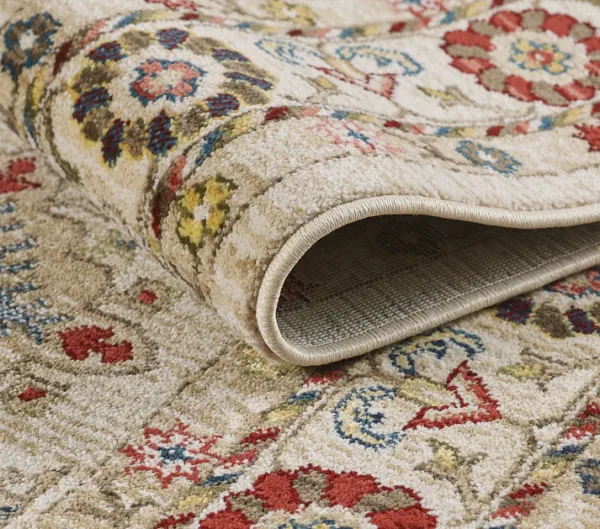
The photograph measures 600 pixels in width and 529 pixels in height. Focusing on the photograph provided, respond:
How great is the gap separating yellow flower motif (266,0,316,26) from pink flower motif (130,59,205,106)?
0.39 metres

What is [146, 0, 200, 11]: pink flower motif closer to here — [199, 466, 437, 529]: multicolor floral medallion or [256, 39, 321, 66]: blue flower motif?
[256, 39, 321, 66]: blue flower motif

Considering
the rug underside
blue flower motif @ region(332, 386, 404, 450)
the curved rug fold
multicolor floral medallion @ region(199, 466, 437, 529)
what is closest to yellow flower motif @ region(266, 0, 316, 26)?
the curved rug fold

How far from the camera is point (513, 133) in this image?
117cm

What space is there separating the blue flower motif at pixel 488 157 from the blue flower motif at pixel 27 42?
53 cm

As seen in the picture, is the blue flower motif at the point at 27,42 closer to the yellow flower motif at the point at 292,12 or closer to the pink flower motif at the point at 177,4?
the pink flower motif at the point at 177,4

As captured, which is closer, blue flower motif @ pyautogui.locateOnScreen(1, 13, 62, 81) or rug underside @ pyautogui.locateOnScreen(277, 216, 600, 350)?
rug underside @ pyautogui.locateOnScreen(277, 216, 600, 350)

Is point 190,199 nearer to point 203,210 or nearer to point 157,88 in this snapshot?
point 203,210

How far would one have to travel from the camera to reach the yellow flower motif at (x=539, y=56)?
4.49 ft

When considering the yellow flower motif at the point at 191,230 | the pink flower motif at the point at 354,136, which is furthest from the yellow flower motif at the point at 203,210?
the pink flower motif at the point at 354,136

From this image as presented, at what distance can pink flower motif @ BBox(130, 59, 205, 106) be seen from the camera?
0.99 metres

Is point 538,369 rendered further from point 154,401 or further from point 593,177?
point 154,401

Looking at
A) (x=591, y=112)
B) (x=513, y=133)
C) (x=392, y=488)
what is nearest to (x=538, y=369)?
(x=392, y=488)

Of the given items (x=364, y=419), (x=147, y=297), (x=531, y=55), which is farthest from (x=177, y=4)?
(x=364, y=419)

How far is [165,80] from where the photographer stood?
1006mm
